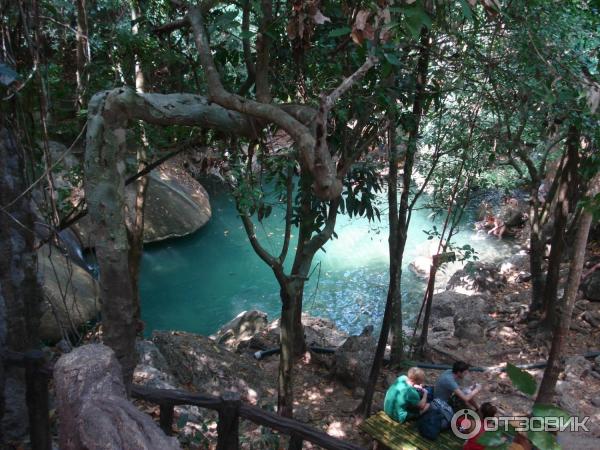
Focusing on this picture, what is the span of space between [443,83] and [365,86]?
1.62 metres

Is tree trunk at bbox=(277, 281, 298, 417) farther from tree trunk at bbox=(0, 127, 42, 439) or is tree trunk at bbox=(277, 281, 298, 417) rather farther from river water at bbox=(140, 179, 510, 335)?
river water at bbox=(140, 179, 510, 335)

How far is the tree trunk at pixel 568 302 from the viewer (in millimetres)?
3654

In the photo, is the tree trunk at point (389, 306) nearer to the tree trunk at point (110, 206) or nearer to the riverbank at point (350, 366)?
the riverbank at point (350, 366)

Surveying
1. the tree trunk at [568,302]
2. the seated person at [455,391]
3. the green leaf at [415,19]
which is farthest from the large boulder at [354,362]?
the green leaf at [415,19]

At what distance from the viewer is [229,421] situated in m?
2.92

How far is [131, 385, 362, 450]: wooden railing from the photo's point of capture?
2830mm

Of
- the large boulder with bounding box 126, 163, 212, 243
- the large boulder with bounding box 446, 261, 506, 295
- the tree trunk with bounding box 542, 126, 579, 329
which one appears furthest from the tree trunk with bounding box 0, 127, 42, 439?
the large boulder with bounding box 126, 163, 212, 243

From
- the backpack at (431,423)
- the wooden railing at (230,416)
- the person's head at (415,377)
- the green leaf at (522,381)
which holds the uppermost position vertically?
the green leaf at (522,381)

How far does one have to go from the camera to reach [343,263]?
498 inches

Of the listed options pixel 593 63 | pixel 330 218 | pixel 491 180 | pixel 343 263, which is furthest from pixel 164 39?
pixel 343 263

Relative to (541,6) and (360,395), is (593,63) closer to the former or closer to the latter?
(541,6)

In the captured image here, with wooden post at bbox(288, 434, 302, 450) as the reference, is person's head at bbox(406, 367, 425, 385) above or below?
below

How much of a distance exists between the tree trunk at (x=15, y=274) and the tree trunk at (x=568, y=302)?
11.0 ft

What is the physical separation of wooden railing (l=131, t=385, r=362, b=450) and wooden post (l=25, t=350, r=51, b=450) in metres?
0.50
